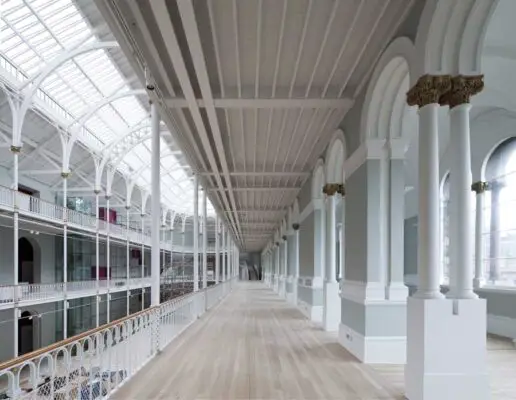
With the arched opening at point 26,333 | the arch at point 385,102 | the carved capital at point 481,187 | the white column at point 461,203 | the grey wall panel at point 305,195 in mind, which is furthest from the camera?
the arched opening at point 26,333

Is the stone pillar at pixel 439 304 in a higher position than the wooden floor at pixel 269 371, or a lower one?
higher

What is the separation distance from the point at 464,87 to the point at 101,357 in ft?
14.9

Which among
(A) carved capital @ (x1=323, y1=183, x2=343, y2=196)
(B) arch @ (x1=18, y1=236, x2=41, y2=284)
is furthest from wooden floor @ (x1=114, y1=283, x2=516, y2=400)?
(B) arch @ (x1=18, y1=236, x2=41, y2=284)

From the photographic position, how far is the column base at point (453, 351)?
13.9ft

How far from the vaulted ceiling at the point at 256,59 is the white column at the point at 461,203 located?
1.41m

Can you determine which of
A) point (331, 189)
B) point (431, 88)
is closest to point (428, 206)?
point (431, 88)

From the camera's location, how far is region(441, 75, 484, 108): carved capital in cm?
443

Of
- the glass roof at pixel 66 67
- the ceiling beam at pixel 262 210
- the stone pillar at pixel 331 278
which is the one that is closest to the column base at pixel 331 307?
the stone pillar at pixel 331 278

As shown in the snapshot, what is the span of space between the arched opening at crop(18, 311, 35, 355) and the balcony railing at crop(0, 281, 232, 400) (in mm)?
12744

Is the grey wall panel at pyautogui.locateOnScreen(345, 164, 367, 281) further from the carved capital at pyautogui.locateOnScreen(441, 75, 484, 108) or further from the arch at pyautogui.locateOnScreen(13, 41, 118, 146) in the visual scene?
the arch at pyautogui.locateOnScreen(13, 41, 118, 146)

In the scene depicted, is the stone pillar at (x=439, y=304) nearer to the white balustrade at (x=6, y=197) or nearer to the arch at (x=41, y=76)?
the arch at (x=41, y=76)

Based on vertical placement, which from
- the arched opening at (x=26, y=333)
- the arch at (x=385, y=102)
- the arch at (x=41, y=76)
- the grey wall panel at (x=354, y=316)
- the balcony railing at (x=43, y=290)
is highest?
the arch at (x=41, y=76)

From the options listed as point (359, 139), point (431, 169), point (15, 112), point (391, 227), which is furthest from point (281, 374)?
point (15, 112)

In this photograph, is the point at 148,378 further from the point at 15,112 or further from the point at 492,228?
the point at 15,112
